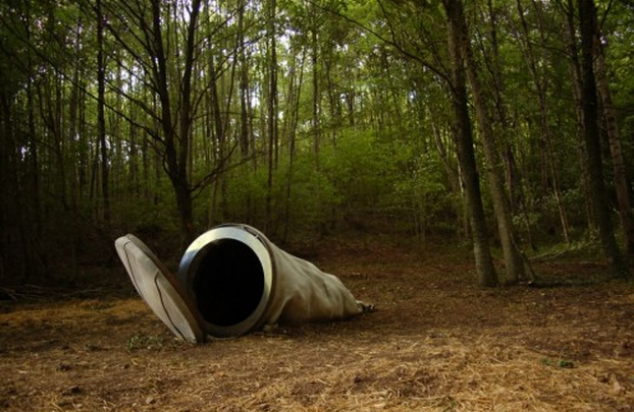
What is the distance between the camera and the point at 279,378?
3.27m

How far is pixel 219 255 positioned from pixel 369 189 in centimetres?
1304

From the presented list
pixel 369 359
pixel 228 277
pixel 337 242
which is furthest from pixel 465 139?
pixel 337 242

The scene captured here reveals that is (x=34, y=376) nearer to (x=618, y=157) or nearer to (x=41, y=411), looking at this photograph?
(x=41, y=411)

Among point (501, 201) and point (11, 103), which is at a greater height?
point (11, 103)

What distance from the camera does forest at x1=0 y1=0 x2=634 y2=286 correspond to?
7512 millimetres

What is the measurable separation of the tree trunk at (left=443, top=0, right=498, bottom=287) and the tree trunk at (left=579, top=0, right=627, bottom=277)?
1630 mm

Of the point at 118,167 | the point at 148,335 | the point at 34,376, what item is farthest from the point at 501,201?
the point at 118,167

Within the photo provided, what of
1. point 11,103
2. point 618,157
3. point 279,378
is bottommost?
point 279,378

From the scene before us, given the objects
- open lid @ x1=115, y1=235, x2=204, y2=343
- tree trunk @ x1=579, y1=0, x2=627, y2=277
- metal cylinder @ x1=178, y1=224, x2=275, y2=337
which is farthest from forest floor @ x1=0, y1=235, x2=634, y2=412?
tree trunk @ x1=579, y1=0, x2=627, y2=277

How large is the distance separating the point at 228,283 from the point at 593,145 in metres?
5.68

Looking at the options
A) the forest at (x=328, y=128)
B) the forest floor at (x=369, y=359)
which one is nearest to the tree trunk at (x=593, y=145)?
the forest at (x=328, y=128)

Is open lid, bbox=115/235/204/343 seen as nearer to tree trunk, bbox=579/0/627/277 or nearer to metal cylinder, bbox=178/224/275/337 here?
metal cylinder, bbox=178/224/275/337

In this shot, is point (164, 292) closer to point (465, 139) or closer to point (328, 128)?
point (465, 139)

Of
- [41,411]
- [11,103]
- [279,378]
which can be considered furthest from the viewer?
[11,103]
